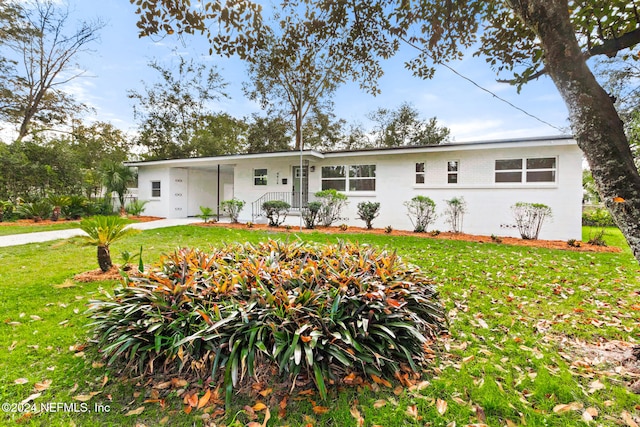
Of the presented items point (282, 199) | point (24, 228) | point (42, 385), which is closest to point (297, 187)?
point (282, 199)

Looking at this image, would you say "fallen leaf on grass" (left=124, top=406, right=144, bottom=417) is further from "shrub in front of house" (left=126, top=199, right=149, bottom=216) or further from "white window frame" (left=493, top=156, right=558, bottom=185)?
"shrub in front of house" (left=126, top=199, right=149, bottom=216)

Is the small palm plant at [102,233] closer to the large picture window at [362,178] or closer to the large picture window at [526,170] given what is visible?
the large picture window at [362,178]

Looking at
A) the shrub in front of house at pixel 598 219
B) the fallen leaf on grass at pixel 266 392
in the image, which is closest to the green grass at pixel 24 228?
the fallen leaf on grass at pixel 266 392

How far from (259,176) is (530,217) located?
12.1 meters

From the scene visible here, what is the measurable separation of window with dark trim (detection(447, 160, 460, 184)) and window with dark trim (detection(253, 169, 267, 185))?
888cm

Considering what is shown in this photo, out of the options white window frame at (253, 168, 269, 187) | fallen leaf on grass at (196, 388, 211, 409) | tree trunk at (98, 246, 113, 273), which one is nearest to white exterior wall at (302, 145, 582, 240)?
white window frame at (253, 168, 269, 187)

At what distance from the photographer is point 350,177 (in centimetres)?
1362

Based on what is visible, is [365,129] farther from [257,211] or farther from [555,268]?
[555,268]

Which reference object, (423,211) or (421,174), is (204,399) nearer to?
(423,211)

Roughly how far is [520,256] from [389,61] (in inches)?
225

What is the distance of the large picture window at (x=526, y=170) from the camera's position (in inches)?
410

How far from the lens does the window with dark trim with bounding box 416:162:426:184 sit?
12323 mm

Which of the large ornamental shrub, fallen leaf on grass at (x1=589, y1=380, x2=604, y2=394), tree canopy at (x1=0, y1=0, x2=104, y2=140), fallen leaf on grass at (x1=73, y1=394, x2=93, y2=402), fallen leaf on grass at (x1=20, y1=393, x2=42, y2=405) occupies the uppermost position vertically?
tree canopy at (x1=0, y1=0, x2=104, y2=140)

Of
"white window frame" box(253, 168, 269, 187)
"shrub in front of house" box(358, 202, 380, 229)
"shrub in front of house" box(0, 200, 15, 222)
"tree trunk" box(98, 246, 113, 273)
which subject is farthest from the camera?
"white window frame" box(253, 168, 269, 187)
